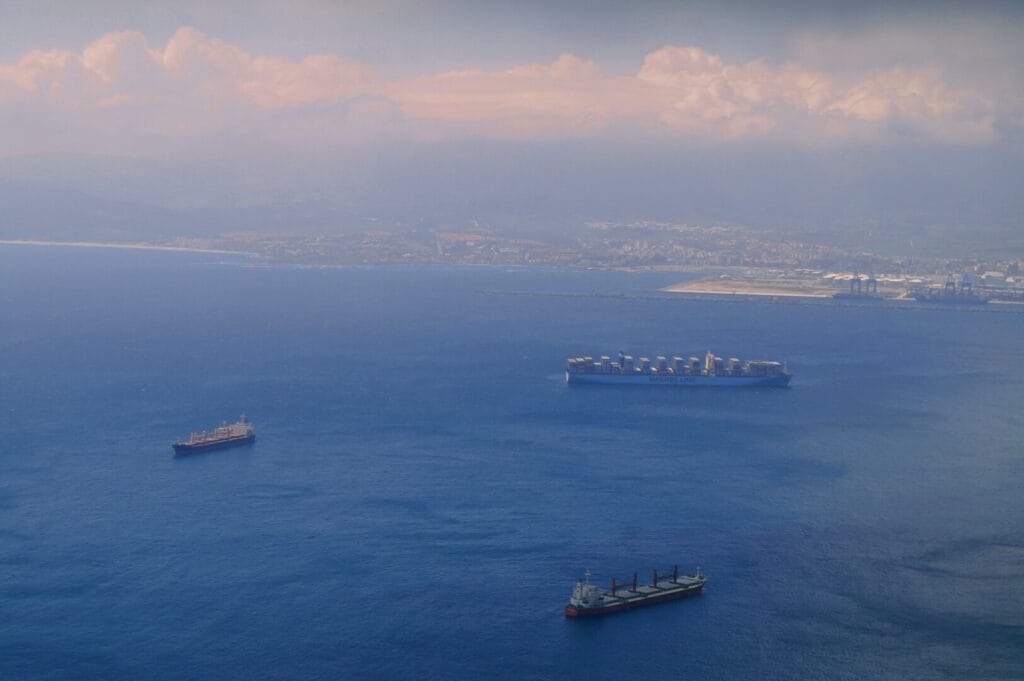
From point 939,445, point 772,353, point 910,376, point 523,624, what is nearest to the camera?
point 523,624

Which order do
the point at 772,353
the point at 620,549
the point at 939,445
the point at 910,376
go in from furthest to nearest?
the point at 772,353, the point at 910,376, the point at 939,445, the point at 620,549

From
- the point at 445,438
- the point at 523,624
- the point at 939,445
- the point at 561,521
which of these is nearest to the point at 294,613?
the point at 523,624

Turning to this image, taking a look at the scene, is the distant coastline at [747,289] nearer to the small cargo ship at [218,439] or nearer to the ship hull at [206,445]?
the small cargo ship at [218,439]

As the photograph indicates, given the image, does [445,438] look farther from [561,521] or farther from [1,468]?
[1,468]

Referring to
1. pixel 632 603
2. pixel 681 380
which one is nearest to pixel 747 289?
pixel 681 380

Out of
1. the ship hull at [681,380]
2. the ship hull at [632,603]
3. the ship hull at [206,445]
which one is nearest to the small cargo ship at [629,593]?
the ship hull at [632,603]

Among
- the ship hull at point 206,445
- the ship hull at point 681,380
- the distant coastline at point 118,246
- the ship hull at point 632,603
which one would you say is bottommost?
the ship hull at point 632,603

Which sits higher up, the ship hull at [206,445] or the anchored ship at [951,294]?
the anchored ship at [951,294]

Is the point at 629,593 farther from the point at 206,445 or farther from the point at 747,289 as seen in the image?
the point at 747,289
